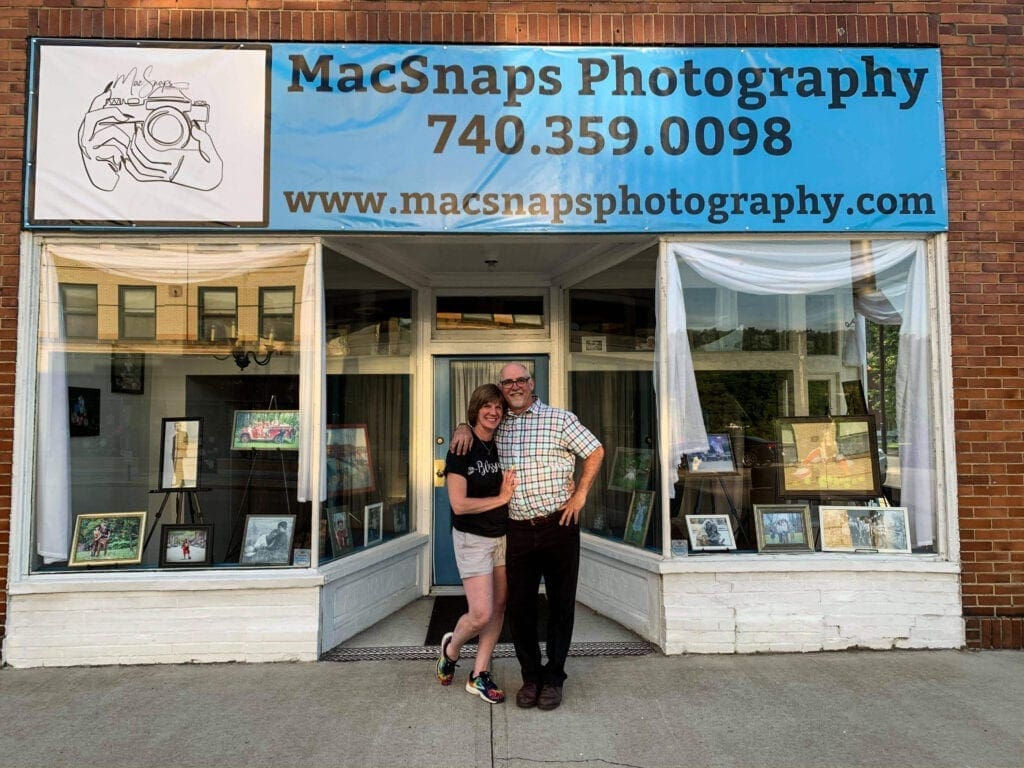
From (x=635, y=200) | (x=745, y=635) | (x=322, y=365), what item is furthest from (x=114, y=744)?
(x=635, y=200)

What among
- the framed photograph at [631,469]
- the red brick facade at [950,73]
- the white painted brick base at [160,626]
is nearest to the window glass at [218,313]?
the red brick facade at [950,73]

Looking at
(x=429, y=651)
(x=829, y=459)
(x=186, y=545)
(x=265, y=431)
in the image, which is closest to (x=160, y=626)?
(x=186, y=545)

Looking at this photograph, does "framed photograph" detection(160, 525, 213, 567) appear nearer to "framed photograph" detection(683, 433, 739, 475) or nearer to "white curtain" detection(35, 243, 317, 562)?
"white curtain" detection(35, 243, 317, 562)

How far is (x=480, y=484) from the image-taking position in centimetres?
362

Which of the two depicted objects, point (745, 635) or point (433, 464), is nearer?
point (745, 635)

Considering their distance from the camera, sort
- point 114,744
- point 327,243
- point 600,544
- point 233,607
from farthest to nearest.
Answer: point 600,544 < point 327,243 < point 233,607 < point 114,744

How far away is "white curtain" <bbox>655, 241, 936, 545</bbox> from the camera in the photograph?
4734 millimetres

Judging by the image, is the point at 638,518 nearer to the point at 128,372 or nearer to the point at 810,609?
the point at 810,609

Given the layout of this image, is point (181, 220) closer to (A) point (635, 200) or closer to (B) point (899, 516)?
(A) point (635, 200)

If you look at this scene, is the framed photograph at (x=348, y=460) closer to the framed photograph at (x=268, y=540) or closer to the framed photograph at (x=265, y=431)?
the framed photograph at (x=265, y=431)

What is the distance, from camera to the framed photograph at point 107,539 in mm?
4555

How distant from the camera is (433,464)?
19.5 feet

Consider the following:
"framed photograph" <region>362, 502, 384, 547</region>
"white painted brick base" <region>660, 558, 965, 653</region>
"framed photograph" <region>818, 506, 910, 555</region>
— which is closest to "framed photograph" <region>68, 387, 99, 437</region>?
"framed photograph" <region>362, 502, 384, 547</region>

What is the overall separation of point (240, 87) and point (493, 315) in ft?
8.61
